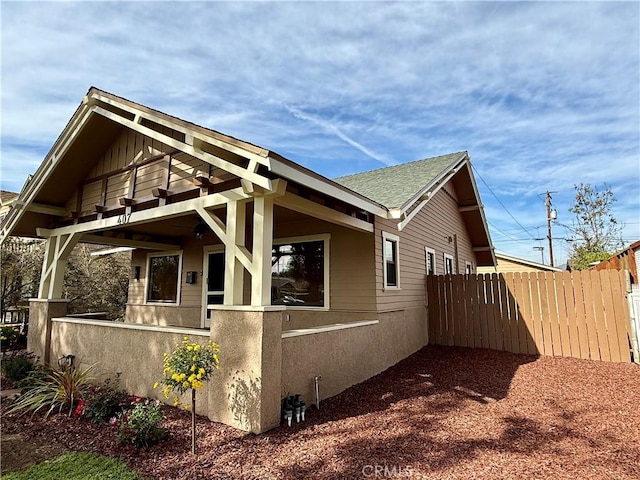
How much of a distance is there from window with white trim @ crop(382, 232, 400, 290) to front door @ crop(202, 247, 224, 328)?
3976 millimetres

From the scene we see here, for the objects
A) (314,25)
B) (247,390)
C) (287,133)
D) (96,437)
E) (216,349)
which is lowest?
(96,437)

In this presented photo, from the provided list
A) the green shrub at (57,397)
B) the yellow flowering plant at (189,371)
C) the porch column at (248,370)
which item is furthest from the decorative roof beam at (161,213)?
the green shrub at (57,397)

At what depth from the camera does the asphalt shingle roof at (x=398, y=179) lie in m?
7.24

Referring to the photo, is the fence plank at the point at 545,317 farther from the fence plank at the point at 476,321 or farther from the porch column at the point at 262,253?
the porch column at the point at 262,253

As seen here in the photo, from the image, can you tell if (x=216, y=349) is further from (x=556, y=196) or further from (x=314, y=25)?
(x=556, y=196)

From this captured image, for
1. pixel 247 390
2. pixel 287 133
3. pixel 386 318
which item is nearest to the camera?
pixel 247 390

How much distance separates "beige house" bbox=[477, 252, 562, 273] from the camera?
2123 centimetres

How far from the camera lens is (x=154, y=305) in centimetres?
988

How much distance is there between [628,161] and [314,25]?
51.7ft

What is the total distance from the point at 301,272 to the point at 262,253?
10.6 feet

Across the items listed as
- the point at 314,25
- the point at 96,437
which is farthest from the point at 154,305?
the point at 314,25

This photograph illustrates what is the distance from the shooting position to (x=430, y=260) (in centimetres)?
978
